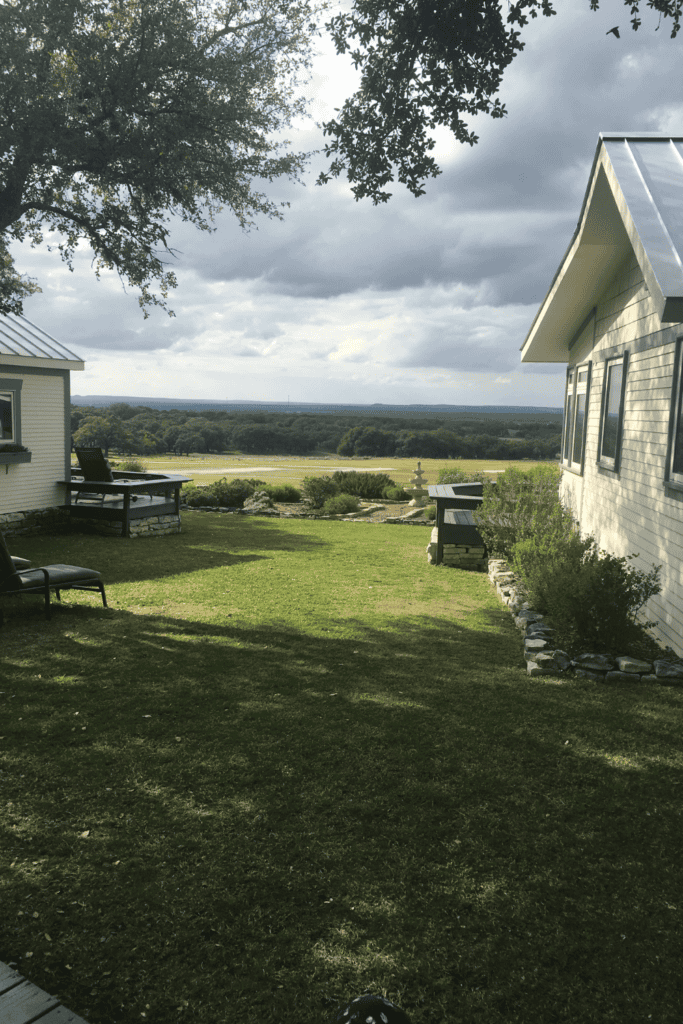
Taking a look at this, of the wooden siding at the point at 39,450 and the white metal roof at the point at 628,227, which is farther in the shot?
the wooden siding at the point at 39,450

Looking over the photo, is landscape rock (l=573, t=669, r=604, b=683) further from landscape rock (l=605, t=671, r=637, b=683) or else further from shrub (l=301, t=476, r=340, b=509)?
shrub (l=301, t=476, r=340, b=509)

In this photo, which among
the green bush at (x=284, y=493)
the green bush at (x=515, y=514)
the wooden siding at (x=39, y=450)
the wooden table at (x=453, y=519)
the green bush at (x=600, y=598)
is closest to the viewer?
the green bush at (x=600, y=598)

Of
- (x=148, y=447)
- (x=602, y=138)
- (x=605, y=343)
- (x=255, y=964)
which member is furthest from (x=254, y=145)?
(x=148, y=447)

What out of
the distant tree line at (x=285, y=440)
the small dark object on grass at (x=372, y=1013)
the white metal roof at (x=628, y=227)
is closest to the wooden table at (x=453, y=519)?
the white metal roof at (x=628, y=227)

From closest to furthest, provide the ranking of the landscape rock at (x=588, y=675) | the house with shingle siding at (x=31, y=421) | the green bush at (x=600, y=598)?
1. the landscape rock at (x=588, y=675)
2. the green bush at (x=600, y=598)
3. the house with shingle siding at (x=31, y=421)

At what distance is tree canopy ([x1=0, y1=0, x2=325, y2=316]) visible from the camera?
779 centimetres

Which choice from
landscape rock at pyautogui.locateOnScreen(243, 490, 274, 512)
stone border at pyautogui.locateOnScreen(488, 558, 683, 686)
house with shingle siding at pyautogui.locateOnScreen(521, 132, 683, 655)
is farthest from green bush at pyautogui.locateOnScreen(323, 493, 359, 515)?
stone border at pyautogui.locateOnScreen(488, 558, 683, 686)

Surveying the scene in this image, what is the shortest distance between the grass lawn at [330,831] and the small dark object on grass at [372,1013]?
105 cm

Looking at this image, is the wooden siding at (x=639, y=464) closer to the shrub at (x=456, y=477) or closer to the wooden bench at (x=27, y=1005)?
the wooden bench at (x=27, y=1005)

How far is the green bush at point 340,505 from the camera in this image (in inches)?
731

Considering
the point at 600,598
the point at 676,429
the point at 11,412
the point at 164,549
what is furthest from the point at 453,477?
the point at 600,598

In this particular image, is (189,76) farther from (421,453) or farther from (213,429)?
(213,429)

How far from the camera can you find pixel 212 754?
4.14 metres

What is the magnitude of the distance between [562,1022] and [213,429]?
51.6m
